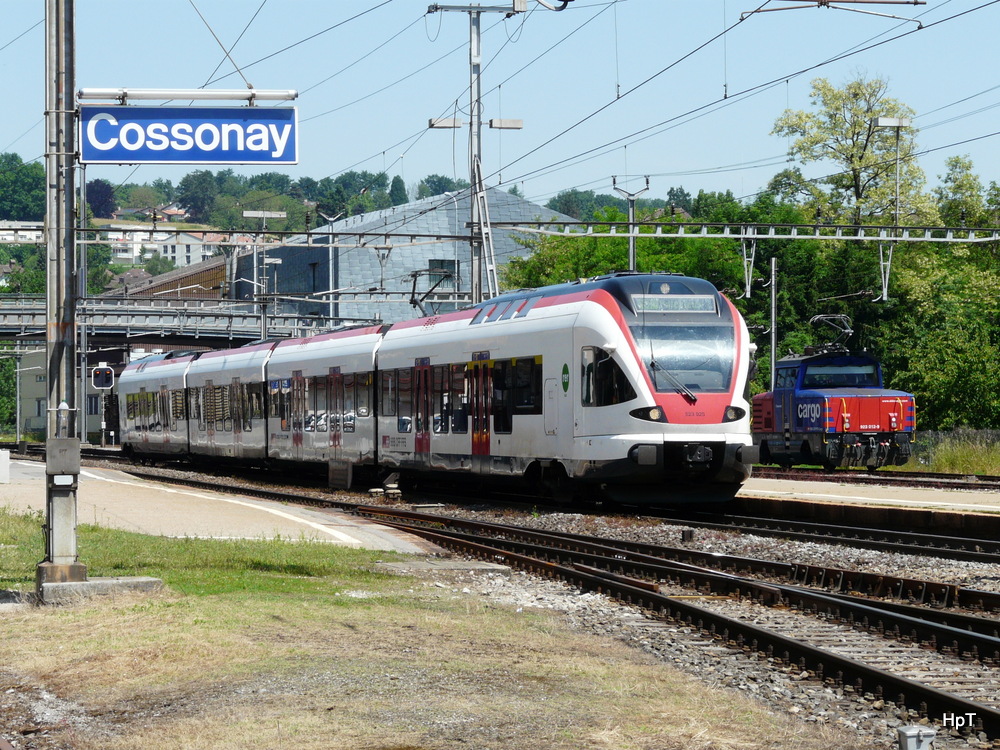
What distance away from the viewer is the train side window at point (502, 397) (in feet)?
79.1

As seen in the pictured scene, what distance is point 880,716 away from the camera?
26.7ft

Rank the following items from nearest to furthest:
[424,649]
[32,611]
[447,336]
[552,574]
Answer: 1. [424,649]
2. [32,611]
3. [552,574]
4. [447,336]

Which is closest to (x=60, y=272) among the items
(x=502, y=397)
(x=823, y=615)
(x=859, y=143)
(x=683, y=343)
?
(x=823, y=615)

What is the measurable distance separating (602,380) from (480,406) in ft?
13.7

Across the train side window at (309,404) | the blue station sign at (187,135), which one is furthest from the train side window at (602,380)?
the train side window at (309,404)

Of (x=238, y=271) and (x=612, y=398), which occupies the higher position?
(x=238, y=271)

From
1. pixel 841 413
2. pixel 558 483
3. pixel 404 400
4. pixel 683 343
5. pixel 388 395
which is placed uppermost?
pixel 683 343

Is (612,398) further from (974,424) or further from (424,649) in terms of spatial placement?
(974,424)

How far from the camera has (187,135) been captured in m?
12.9

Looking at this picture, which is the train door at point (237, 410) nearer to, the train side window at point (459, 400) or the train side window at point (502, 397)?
the train side window at point (459, 400)

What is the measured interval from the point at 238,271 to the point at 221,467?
250ft

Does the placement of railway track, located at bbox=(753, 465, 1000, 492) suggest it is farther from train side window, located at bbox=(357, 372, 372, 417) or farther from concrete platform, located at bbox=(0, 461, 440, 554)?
concrete platform, located at bbox=(0, 461, 440, 554)

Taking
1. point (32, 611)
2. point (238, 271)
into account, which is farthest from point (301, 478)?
point (238, 271)

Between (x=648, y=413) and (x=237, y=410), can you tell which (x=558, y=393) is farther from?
(x=237, y=410)
